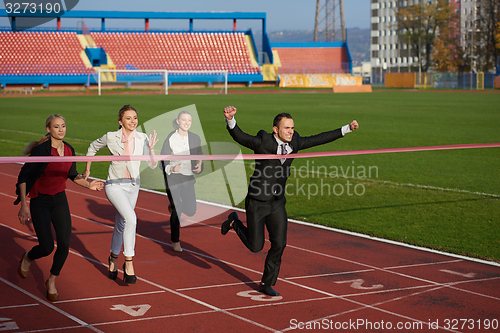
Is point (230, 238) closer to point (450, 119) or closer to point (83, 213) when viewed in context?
point (83, 213)

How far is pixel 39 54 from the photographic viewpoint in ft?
226

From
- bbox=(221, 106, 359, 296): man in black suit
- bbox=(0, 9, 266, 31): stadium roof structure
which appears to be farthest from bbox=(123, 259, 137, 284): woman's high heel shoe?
bbox=(0, 9, 266, 31): stadium roof structure

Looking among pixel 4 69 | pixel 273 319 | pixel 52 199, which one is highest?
pixel 4 69

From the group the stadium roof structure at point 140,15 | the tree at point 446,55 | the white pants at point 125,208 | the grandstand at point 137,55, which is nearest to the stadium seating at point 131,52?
the grandstand at point 137,55

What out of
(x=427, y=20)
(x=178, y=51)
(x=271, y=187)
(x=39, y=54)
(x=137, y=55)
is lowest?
(x=271, y=187)

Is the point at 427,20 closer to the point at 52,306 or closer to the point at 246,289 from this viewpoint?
the point at 246,289

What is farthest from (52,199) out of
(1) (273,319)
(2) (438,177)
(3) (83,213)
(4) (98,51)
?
(4) (98,51)

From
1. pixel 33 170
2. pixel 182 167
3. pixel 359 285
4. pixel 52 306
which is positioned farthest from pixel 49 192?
pixel 359 285

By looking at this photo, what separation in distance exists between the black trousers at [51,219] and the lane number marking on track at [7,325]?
662 mm

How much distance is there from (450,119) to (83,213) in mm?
21326

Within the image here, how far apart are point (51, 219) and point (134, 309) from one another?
4.01ft

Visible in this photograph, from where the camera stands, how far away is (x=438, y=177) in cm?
1325

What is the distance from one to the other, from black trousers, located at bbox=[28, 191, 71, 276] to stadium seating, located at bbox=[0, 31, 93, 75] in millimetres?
64909

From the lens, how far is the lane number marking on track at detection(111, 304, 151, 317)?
218 inches
